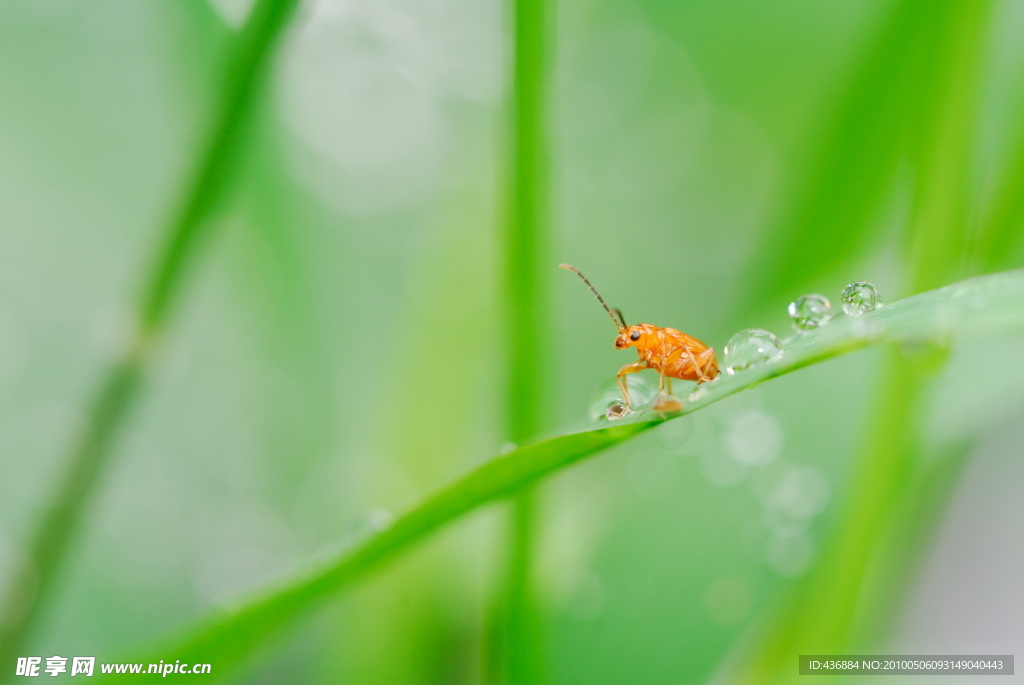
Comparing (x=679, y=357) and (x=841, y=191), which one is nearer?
(x=679, y=357)

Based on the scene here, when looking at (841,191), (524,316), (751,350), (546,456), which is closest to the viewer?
(546,456)

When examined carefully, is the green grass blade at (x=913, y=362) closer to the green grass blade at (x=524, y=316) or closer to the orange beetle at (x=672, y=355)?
the orange beetle at (x=672, y=355)

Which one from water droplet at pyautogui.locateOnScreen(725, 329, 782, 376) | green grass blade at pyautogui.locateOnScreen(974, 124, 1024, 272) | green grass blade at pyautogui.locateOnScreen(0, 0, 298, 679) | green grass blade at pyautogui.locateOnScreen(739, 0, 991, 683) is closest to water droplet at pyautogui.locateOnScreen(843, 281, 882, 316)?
water droplet at pyautogui.locateOnScreen(725, 329, 782, 376)

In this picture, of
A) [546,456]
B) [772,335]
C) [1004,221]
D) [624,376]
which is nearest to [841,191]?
[1004,221]

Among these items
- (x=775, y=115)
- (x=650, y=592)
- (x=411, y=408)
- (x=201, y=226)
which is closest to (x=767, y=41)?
(x=775, y=115)

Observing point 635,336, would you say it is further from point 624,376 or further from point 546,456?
point 546,456

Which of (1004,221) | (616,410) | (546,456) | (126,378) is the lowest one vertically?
(546,456)

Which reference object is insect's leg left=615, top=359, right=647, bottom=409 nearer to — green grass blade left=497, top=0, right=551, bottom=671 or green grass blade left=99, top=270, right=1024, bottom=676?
green grass blade left=497, top=0, right=551, bottom=671

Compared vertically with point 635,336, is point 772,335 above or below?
below
